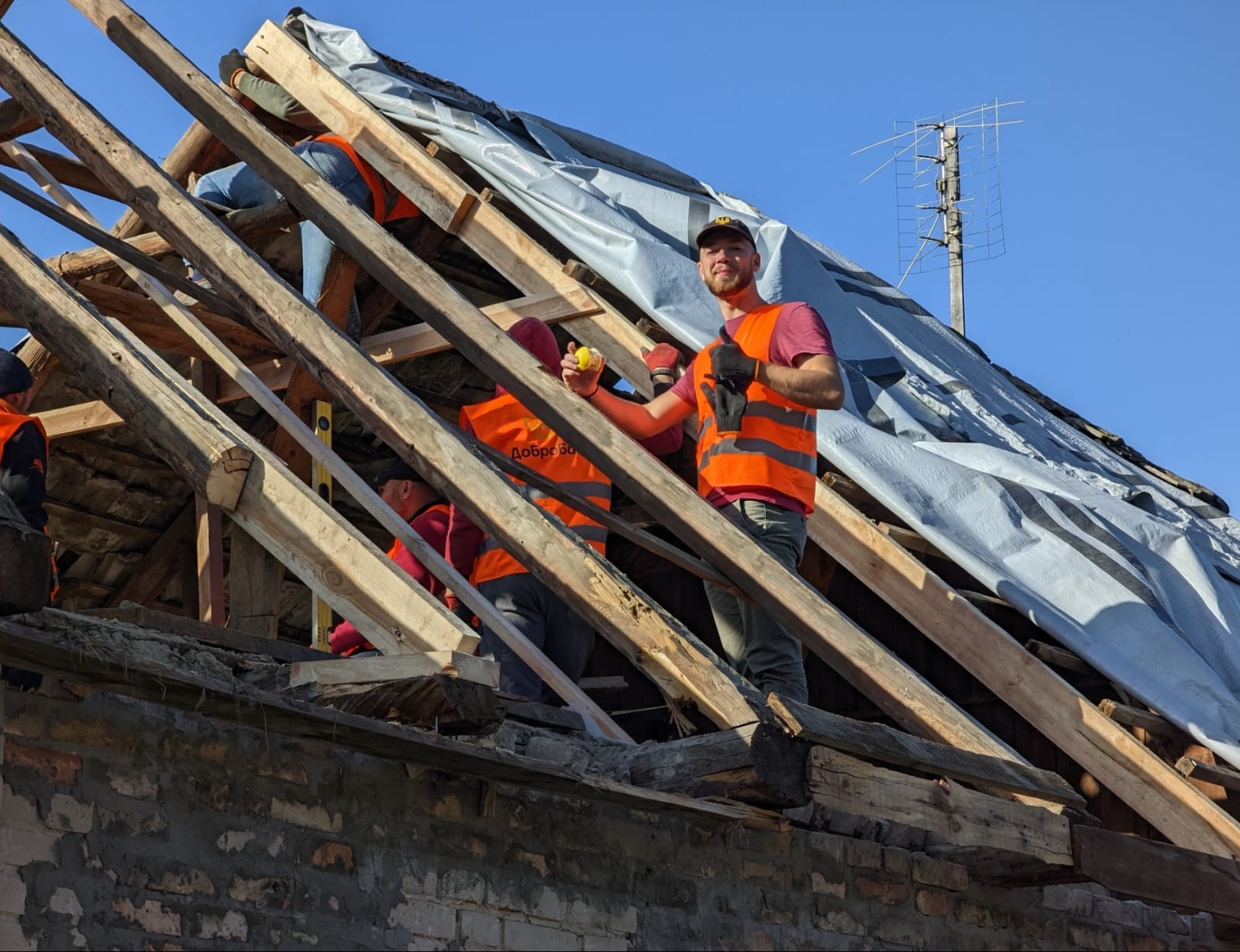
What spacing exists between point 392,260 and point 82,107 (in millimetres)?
1275

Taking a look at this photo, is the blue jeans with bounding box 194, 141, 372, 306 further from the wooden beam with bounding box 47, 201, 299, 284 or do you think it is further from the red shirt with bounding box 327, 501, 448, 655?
the red shirt with bounding box 327, 501, 448, 655

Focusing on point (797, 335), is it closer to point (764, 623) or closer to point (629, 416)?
point (629, 416)

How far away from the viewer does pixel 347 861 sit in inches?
182

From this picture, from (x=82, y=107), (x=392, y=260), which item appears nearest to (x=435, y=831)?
(x=392, y=260)

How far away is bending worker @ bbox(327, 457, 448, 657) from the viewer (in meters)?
6.54

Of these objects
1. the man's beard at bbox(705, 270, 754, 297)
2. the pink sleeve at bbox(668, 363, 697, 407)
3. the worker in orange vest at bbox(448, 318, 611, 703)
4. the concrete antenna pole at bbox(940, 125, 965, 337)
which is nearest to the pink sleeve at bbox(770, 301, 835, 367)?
the man's beard at bbox(705, 270, 754, 297)

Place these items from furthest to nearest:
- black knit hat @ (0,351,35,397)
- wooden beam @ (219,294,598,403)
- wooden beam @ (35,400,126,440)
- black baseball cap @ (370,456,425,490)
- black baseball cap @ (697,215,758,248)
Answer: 1. wooden beam @ (35,400,126,440)
2. wooden beam @ (219,294,598,403)
3. black baseball cap @ (370,456,425,490)
4. black baseball cap @ (697,215,758,248)
5. black knit hat @ (0,351,35,397)

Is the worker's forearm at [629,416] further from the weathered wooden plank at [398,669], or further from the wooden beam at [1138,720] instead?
the weathered wooden plank at [398,669]

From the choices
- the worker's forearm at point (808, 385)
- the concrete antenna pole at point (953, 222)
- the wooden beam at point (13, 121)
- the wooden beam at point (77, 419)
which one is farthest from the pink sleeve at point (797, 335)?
the concrete antenna pole at point (953, 222)

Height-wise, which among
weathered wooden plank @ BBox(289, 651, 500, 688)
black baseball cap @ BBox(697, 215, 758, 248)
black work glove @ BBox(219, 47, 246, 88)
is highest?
black work glove @ BBox(219, 47, 246, 88)

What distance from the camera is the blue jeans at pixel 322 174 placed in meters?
7.75

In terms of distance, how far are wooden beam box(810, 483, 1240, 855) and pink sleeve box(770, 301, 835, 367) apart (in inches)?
38.9

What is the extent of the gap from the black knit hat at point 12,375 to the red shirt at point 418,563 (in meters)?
1.33

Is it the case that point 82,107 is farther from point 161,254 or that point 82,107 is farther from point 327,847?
point 327,847
